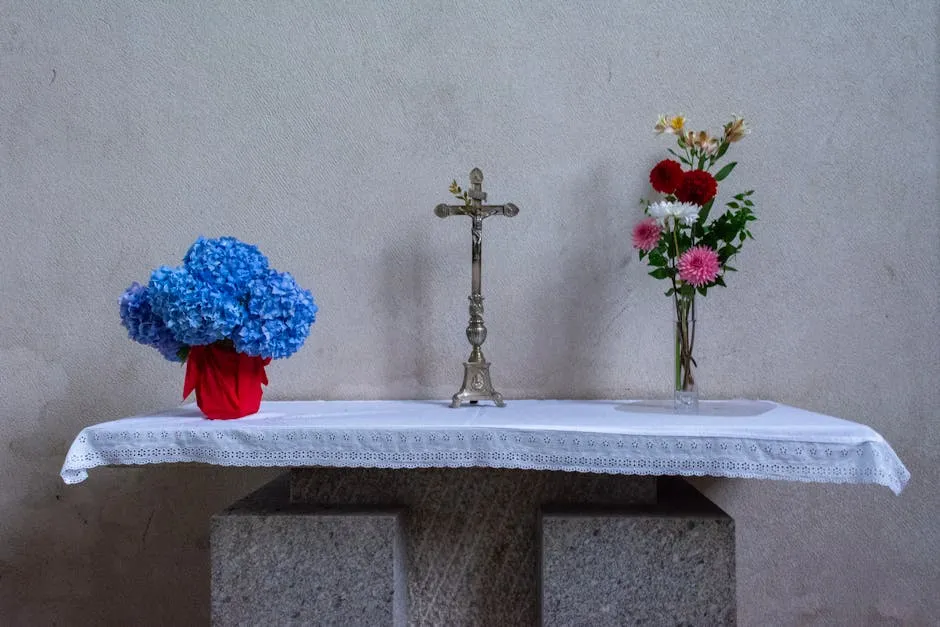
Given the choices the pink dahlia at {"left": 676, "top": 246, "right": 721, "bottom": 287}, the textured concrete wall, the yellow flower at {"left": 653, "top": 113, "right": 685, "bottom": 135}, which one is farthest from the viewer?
the textured concrete wall

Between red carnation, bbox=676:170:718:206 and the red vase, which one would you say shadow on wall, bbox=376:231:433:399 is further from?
red carnation, bbox=676:170:718:206

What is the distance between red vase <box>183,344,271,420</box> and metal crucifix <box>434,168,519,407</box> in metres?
0.53

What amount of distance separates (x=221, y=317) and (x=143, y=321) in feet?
0.73

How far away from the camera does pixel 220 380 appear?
1.78 metres

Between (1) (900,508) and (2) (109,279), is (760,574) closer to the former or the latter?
(1) (900,508)

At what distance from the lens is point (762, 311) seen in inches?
88.3

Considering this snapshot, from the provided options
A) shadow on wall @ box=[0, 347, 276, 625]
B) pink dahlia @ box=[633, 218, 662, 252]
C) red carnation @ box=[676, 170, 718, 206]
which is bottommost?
shadow on wall @ box=[0, 347, 276, 625]

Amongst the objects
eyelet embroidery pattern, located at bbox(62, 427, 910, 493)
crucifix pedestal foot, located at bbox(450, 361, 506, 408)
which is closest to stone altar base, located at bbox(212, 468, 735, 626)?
eyelet embroidery pattern, located at bbox(62, 427, 910, 493)

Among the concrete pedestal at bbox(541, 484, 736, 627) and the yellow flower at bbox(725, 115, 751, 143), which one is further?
the yellow flower at bbox(725, 115, 751, 143)

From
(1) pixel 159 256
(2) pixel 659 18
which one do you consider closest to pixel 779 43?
(2) pixel 659 18

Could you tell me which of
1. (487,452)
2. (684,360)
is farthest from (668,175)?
(487,452)

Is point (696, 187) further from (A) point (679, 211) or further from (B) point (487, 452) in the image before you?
(B) point (487, 452)

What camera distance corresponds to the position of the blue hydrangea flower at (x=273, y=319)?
5.66ft

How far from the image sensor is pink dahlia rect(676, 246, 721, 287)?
190cm
